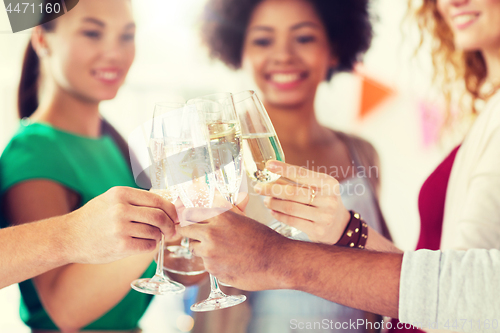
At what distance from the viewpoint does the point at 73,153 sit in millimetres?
1355

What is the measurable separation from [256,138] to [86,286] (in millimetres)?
736

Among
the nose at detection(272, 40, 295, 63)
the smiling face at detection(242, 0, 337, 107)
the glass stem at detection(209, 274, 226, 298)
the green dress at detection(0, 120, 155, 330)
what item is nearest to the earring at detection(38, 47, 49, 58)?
the green dress at detection(0, 120, 155, 330)

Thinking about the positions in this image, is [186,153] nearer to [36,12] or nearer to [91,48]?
[91,48]

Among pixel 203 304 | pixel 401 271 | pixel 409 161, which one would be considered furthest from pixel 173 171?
pixel 409 161

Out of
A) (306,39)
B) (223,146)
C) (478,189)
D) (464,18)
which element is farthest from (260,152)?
(464,18)

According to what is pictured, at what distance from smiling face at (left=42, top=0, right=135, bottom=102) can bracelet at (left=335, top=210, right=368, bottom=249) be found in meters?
1.05

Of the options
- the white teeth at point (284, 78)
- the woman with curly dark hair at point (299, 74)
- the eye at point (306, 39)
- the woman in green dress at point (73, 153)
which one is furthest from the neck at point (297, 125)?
the woman in green dress at point (73, 153)

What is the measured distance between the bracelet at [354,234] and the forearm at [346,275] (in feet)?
0.62

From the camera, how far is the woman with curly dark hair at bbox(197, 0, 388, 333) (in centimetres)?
151

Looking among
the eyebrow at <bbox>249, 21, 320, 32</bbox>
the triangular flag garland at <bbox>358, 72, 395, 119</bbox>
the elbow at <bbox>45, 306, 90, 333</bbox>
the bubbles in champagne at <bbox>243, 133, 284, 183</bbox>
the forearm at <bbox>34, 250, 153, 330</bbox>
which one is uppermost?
the eyebrow at <bbox>249, 21, 320, 32</bbox>

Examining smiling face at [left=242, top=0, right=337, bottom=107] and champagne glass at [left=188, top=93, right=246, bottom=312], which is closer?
champagne glass at [left=188, top=93, right=246, bottom=312]

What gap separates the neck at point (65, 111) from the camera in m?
1.35

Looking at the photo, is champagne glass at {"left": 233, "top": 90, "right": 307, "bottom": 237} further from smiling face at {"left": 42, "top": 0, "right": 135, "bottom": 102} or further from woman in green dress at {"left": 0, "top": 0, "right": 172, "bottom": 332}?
smiling face at {"left": 42, "top": 0, "right": 135, "bottom": 102}

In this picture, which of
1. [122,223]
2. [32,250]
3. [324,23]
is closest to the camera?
[122,223]
